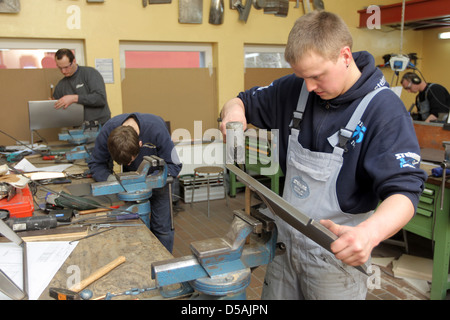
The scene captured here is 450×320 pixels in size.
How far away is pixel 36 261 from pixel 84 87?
290cm

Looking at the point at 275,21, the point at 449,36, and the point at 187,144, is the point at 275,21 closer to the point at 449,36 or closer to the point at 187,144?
the point at 187,144

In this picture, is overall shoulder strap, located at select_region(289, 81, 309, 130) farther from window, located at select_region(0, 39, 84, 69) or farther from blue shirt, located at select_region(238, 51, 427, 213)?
window, located at select_region(0, 39, 84, 69)

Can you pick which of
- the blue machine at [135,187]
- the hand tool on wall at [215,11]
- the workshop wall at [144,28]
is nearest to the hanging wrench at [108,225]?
the blue machine at [135,187]

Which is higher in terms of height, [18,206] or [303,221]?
[303,221]

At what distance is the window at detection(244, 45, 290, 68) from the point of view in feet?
18.3

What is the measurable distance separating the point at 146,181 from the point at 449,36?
259 inches

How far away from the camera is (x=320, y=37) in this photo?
1.13 meters

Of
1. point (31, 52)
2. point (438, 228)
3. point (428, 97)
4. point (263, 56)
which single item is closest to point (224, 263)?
point (438, 228)

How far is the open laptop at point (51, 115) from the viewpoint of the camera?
11.5 ft

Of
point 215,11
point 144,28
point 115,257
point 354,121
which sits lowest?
point 115,257

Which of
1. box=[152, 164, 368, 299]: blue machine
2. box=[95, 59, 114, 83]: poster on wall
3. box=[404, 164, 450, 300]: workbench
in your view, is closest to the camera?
box=[152, 164, 368, 299]: blue machine

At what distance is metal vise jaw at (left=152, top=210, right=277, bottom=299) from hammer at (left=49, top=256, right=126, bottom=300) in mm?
254

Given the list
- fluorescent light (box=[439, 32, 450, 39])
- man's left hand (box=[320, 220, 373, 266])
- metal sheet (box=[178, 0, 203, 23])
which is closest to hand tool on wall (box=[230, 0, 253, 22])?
metal sheet (box=[178, 0, 203, 23])

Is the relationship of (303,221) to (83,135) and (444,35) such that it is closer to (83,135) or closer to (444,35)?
(83,135)
